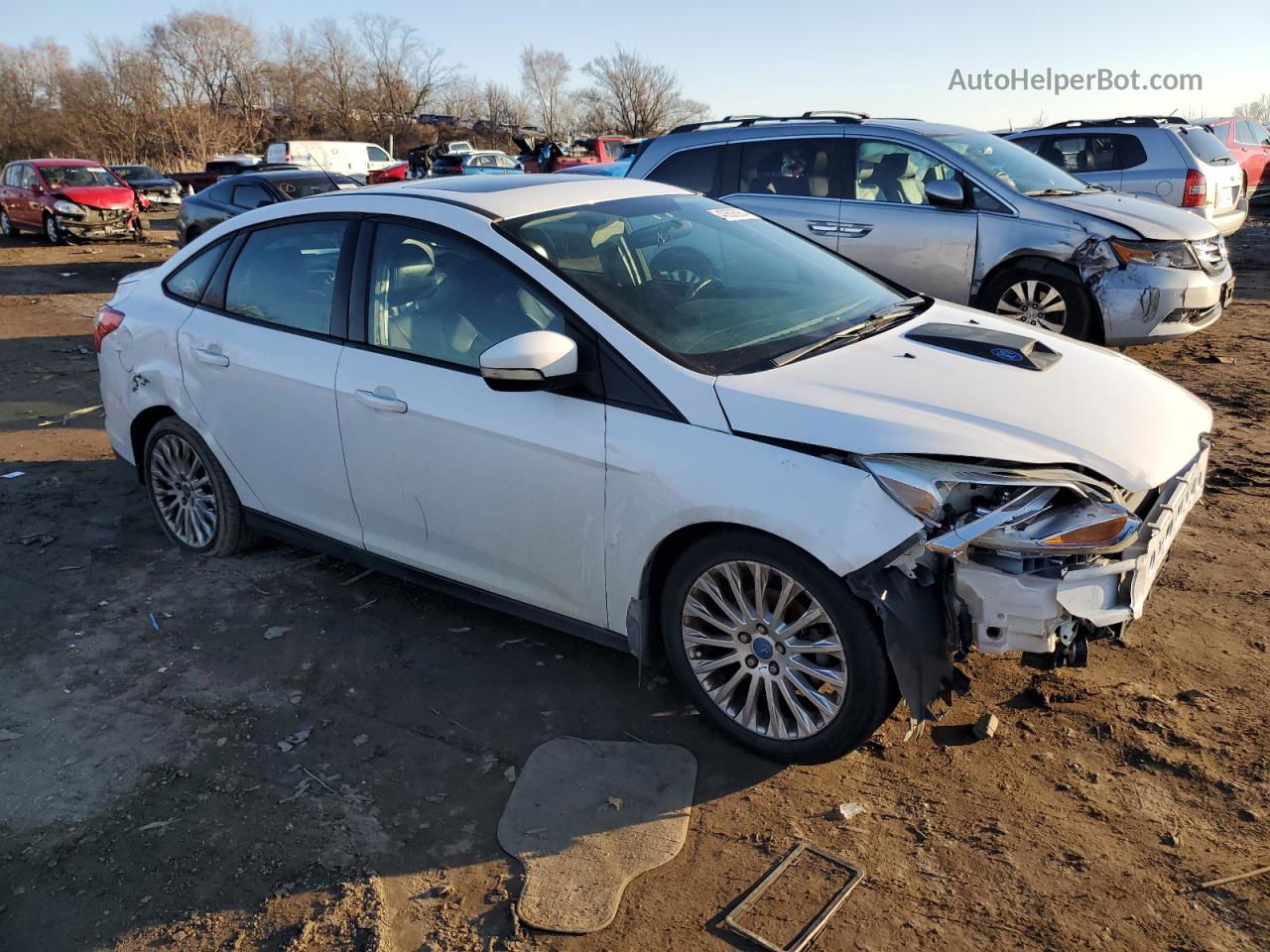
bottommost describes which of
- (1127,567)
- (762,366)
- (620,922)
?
(620,922)

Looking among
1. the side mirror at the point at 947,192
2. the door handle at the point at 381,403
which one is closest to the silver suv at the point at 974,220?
the side mirror at the point at 947,192

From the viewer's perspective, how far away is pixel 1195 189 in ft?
35.9

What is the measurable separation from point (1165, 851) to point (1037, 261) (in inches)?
223

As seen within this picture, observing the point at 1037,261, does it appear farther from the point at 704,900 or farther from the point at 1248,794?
the point at 704,900

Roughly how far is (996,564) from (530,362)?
61.1 inches

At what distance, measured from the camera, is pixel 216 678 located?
12.9ft

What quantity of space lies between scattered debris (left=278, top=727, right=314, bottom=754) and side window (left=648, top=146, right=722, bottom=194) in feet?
A: 21.0

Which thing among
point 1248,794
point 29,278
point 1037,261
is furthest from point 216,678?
point 29,278

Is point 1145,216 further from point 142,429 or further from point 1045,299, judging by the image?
point 142,429

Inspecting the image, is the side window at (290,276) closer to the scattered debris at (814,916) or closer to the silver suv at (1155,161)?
the scattered debris at (814,916)

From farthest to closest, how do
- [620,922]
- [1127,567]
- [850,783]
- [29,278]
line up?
1. [29,278]
2. [850,783]
3. [1127,567]
4. [620,922]

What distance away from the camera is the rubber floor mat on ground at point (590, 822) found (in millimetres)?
2732

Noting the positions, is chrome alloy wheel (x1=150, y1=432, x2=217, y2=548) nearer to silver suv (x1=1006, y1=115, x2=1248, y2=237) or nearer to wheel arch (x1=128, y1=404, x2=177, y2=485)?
wheel arch (x1=128, y1=404, x2=177, y2=485)

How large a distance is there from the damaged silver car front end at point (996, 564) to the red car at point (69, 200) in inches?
884
